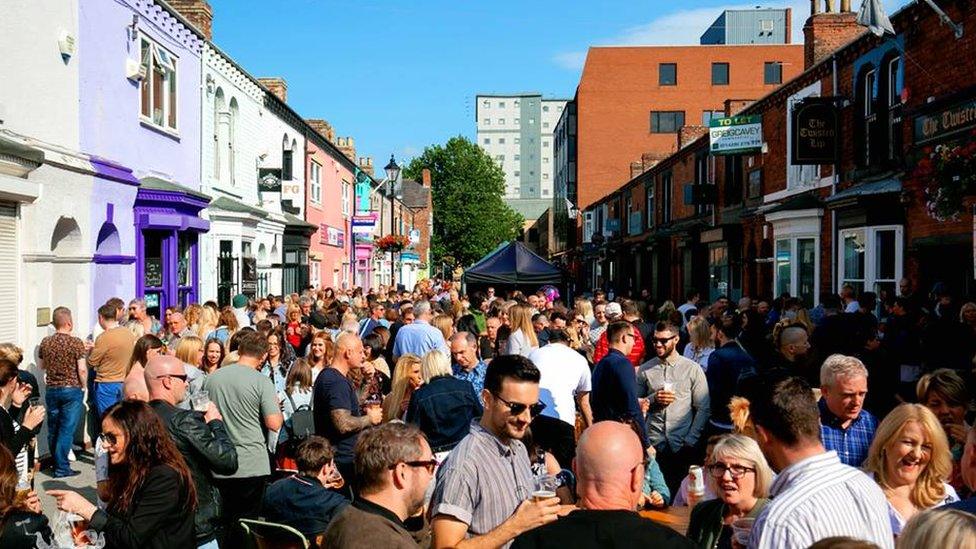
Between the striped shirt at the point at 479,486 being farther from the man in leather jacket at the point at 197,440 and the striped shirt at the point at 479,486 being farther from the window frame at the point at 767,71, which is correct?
the window frame at the point at 767,71

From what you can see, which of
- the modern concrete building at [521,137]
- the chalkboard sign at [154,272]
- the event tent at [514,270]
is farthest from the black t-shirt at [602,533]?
the modern concrete building at [521,137]

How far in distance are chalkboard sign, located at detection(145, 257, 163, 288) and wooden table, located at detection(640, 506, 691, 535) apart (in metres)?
12.5

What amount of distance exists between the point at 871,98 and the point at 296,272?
57.0 ft

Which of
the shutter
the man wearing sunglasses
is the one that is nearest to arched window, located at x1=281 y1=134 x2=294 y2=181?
the shutter

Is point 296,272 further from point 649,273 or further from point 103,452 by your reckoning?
point 103,452

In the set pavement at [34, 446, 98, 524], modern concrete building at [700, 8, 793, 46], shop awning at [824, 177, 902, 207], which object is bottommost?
pavement at [34, 446, 98, 524]

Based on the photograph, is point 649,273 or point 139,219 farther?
point 649,273

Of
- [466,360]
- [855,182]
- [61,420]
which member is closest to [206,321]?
[61,420]

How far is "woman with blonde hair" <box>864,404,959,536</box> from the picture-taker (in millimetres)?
4363

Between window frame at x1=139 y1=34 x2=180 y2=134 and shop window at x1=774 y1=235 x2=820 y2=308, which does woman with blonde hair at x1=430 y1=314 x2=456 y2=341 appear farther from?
shop window at x1=774 y1=235 x2=820 y2=308

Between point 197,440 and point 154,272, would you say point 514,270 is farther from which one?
point 197,440

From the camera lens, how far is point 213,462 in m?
5.43

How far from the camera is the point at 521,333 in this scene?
32.4ft

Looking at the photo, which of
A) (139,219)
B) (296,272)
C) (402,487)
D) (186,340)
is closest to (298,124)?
(296,272)
